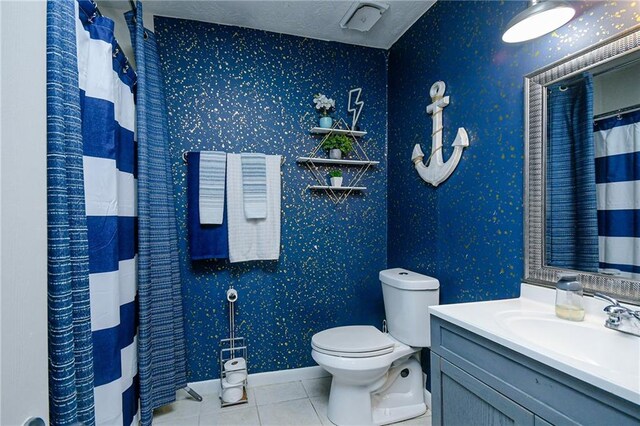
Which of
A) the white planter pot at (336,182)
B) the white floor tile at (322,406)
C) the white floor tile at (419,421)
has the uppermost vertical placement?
the white planter pot at (336,182)

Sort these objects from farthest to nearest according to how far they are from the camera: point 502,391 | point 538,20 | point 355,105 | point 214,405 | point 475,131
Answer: point 355,105 → point 214,405 → point 475,131 → point 538,20 → point 502,391

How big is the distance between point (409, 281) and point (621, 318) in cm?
93

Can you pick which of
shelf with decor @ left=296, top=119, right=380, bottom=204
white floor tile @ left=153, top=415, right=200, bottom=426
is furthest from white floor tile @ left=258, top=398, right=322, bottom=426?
shelf with decor @ left=296, top=119, right=380, bottom=204

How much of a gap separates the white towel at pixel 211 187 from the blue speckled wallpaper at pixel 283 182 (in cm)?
14

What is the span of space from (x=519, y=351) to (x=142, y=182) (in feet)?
5.57

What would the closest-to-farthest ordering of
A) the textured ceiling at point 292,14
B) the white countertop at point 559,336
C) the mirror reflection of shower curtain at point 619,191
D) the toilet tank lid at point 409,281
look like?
the white countertop at point 559,336 → the mirror reflection of shower curtain at point 619,191 → the toilet tank lid at point 409,281 → the textured ceiling at point 292,14

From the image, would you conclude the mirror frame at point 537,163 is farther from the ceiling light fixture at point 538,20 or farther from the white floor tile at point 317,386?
the white floor tile at point 317,386

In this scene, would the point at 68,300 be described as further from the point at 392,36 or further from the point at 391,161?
the point at 392,36

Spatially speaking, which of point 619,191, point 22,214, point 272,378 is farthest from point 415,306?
point 22,214

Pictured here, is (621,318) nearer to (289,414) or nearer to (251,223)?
(289,414)

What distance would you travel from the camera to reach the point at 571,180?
3.82 feet

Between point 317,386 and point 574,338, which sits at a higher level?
point 574,338

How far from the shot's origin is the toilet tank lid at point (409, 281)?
1.73 meters

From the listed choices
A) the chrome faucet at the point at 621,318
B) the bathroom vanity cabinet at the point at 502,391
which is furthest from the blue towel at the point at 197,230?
the chrome faucet at the point at 621,318
